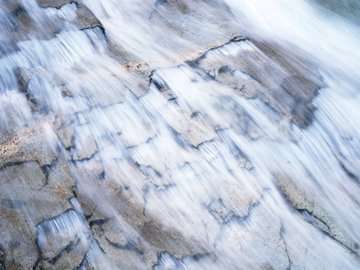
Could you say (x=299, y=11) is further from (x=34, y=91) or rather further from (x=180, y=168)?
(x=34, y=91)

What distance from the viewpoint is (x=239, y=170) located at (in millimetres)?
3713

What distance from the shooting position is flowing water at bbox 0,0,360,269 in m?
3.14

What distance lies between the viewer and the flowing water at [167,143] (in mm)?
3139

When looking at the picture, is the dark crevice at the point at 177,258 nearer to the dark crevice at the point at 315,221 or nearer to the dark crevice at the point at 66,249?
the dark crevice at the point at 66,249

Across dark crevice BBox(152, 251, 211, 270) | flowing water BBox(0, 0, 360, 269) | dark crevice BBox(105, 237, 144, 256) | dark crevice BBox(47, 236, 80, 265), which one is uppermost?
flowing water BBox(0, 0, 360, 269)

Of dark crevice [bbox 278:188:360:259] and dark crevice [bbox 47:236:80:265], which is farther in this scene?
dark crevice [bbox 278:188:360:259]

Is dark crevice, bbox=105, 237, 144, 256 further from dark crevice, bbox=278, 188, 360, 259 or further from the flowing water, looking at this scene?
dark crevice, bbox=278, 188, 360, 259

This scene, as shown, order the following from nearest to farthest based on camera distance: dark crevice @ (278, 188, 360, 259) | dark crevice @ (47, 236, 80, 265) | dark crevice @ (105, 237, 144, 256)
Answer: dark crevice @ (47, 236, 80, 265), dark crevice @ (105, 237, 144, 256), dark crevice @ (278, 188, 360, 259)

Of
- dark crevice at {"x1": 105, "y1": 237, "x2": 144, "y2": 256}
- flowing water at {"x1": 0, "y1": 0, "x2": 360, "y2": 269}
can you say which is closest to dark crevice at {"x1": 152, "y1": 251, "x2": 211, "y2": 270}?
flowing water at {"x1": 0, "y1": 0, "x2": 360, "y2": 269}

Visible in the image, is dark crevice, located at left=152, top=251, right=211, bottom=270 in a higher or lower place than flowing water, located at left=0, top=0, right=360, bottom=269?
lower

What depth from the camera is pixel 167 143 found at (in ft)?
12.0

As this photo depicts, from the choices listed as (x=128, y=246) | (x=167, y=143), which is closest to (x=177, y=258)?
(x=128, y=246)

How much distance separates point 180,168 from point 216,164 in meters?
0.29

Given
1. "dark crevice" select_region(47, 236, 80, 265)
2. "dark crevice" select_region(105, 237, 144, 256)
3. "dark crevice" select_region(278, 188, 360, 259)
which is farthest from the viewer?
"dark crevice" select_region(278, 188, 360, 259)
